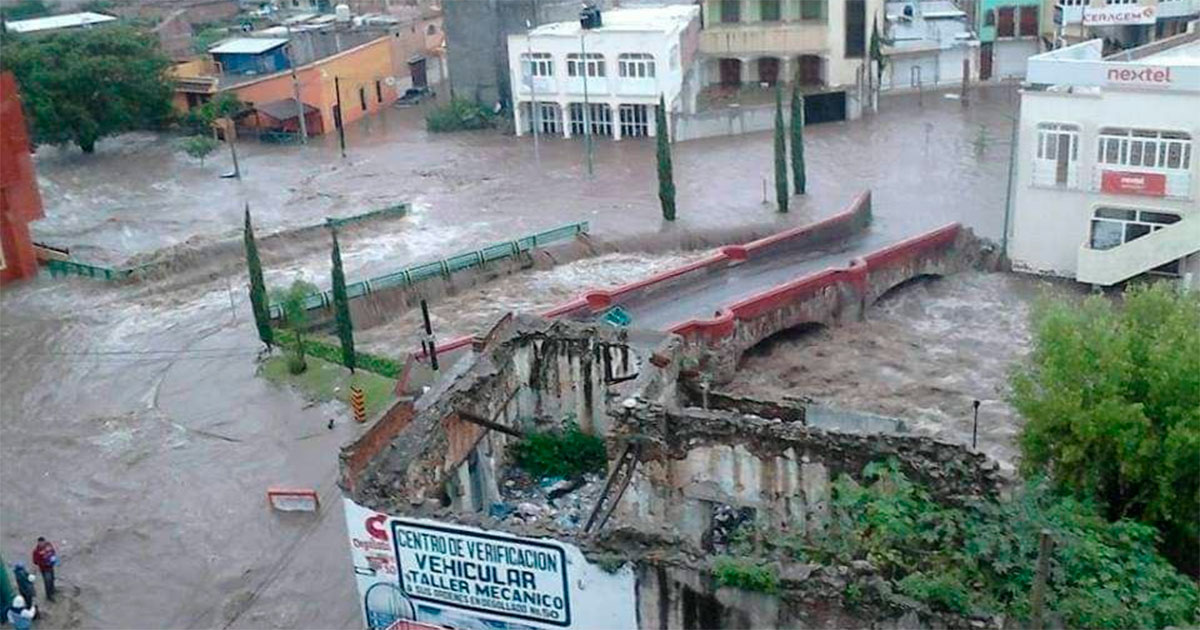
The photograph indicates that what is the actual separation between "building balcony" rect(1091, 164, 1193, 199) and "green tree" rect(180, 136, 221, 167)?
43.8m

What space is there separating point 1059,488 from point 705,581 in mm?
6459

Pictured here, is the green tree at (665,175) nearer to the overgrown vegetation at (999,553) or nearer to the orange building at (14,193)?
the orange building at (14,193)

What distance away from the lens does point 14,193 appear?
43.1 metres

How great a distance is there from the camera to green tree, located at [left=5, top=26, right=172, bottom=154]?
62625 millimetres

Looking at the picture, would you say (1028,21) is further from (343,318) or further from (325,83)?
(343,318)

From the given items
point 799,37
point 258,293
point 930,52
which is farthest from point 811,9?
point 258,293

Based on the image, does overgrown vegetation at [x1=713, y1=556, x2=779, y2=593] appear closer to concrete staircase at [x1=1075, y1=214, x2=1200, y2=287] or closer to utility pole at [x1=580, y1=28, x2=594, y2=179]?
concrete staircase at [x1=1075, y1=214, x2=1200, y2=287]

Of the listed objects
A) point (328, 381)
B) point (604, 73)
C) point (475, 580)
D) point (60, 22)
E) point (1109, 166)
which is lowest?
point (328, 381)

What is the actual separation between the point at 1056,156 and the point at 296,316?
79.2 ft

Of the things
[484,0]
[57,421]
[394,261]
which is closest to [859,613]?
[57,421]

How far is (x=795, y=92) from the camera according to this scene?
47.8 meters

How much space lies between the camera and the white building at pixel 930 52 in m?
65.9

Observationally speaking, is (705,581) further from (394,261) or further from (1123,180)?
(394,261)

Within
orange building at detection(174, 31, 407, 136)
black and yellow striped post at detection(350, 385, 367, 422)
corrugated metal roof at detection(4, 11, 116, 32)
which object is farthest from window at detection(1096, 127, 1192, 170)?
corrugated metal roof at detection(4, 11, 116, 32)
